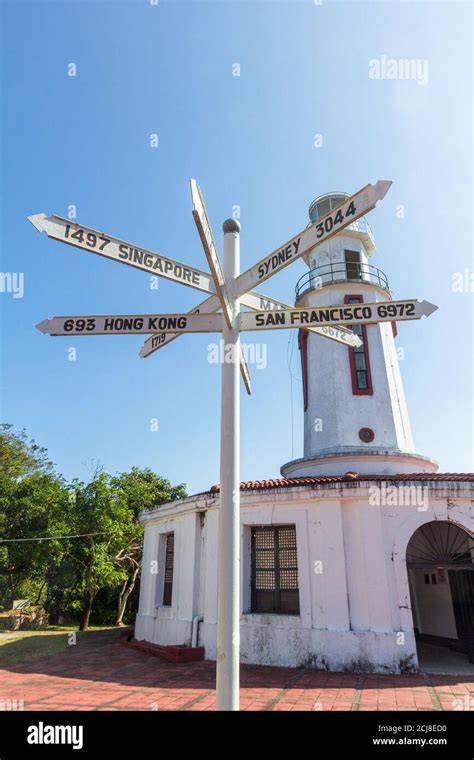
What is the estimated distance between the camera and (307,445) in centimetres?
1448

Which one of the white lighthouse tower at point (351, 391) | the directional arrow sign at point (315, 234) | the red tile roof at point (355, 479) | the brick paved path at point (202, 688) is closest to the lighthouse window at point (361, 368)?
the white lighthouse tower at point (351, 391)

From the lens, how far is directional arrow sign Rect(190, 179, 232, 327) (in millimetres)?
3279

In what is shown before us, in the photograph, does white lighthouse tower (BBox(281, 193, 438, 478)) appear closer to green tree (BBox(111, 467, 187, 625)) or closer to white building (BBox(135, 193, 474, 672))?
white building (BBox(135, 193, 474, 672))

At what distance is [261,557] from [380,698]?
4138mm

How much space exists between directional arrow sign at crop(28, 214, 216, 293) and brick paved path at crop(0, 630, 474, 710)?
225 inches

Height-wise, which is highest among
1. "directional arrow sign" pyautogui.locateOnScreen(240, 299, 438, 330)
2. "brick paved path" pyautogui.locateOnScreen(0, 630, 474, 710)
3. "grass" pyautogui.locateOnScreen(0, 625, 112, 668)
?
"directional arrow sign" pyautogui.locateOnScreen(240, 299, 438, 330)

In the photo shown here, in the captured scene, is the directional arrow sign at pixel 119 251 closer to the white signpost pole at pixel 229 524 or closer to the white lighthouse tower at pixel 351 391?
the white signpost pole at pixel 229 524

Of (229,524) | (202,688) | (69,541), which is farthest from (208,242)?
(69,541)

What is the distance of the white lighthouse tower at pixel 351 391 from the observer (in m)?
13.0

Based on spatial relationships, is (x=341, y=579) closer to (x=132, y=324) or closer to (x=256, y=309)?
(x=256, y=309)

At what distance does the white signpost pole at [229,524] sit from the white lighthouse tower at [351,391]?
32.0ft

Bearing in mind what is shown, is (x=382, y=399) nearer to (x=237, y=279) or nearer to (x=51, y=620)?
(x=237, y=279)

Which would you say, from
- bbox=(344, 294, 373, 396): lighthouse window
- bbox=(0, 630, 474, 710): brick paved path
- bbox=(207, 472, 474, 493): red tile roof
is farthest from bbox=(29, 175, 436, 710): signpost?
bbox=(344, 294, 373, 396): lighthouse window
